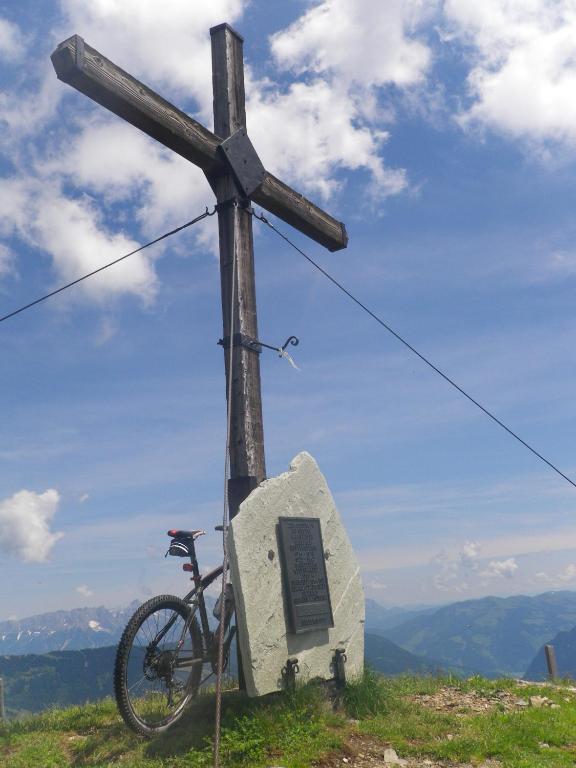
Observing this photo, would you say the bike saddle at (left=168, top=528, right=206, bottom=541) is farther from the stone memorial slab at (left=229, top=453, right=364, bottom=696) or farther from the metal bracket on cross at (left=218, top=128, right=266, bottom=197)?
the metal bracket on cross at (left=218, top=128, right=266, bottom=197)

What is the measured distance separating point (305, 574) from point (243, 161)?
18.4 feet

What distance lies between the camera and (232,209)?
905 centimetres

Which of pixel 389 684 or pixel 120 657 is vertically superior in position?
pixel 120 657

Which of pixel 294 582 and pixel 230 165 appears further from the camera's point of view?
pixel 230 165

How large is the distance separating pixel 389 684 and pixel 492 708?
5.01ft

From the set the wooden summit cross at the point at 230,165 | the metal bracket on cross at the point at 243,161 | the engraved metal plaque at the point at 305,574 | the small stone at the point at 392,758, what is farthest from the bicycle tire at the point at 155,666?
the metal bracket on cross at the point at 243,161

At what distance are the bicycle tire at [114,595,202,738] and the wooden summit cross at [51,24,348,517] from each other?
1.47 m

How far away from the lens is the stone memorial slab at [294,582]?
7.37 meters

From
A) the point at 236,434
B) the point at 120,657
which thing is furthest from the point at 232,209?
the point at 120,657

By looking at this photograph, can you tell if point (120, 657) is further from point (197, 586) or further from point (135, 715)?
point (197, 586)

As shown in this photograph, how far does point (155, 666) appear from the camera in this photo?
7.29 metres

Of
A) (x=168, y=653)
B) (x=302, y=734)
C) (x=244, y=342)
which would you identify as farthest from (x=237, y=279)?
(x=302, y=734)

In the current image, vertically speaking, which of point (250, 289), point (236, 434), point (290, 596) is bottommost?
point (290, 596)

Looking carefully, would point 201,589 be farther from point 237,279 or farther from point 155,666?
point 237,279
